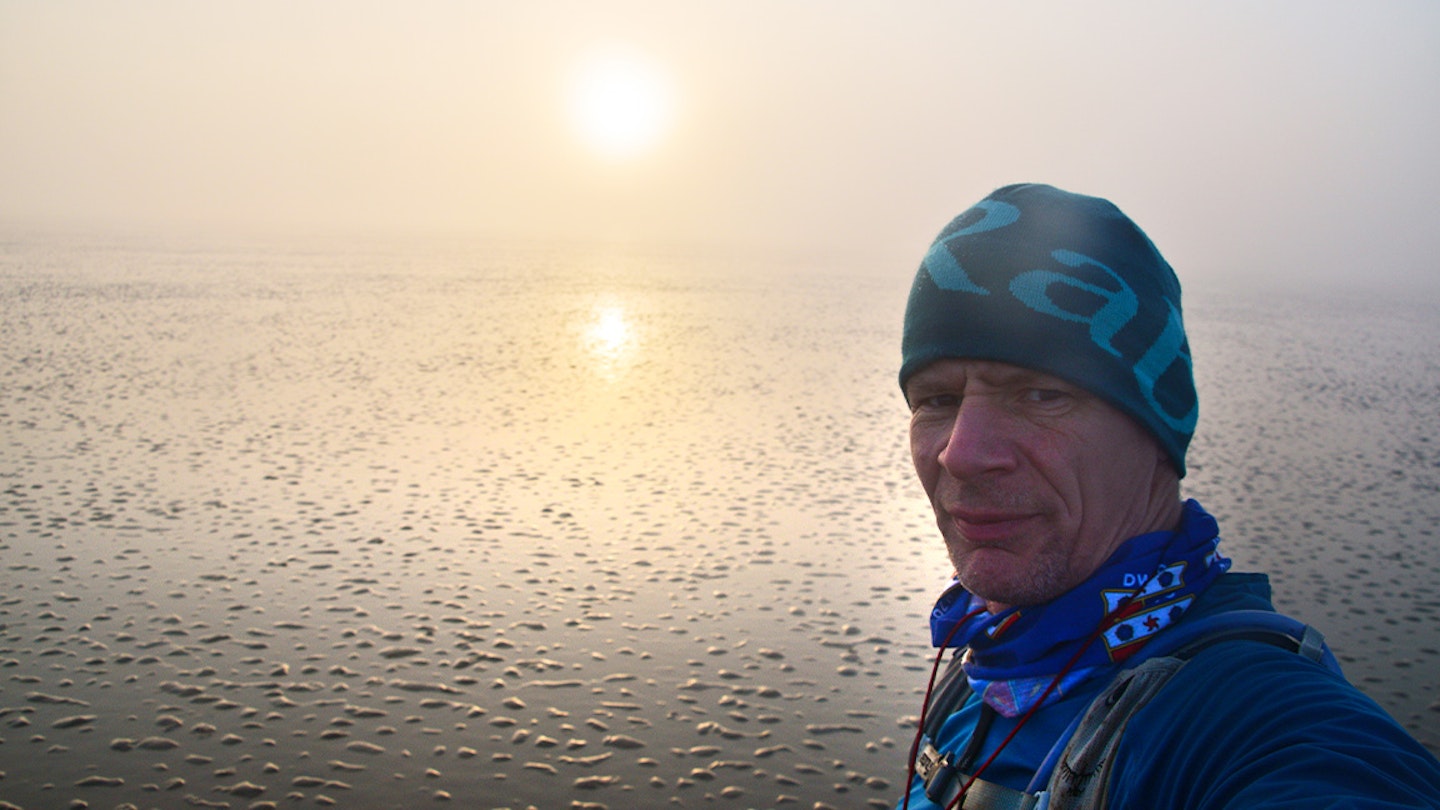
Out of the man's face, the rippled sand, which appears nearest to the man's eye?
the man's face

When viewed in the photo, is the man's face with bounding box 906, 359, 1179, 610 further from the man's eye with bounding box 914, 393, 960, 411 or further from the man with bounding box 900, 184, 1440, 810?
the man's eye with bounding box 914, 393, 960, 411

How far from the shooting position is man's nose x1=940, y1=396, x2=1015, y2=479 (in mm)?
2215

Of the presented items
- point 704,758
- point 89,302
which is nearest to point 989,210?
point 704,758

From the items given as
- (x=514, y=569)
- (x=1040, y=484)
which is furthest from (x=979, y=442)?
(x=514, y=569)

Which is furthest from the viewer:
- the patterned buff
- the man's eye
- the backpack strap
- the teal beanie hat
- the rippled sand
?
the rippled sand

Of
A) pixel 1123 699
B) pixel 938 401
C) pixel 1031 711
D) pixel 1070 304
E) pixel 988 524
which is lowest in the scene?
pixel 1031 711

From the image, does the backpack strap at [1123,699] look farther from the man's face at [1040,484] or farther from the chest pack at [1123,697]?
the man's face at [1040,484]

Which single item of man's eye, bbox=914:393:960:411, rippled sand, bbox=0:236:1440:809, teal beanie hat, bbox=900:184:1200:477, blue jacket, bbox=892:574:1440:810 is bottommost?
rippled sand, bbox=0:236:1440:809

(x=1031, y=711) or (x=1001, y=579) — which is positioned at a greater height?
(x=1001, y=579)

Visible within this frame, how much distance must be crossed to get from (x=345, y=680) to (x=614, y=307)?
41.9 m

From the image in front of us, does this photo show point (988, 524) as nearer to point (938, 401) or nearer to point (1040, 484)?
point (1040, 484)

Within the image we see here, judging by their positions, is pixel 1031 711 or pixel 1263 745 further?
pixel 1031 711

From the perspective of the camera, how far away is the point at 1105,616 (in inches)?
81.6

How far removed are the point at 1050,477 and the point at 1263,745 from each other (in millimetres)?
734
